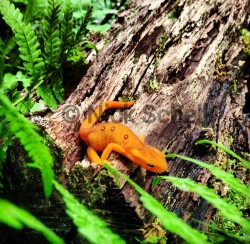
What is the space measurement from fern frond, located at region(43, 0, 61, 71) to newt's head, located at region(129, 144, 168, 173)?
1378mm

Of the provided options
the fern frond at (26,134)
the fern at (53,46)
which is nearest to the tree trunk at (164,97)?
the fern at (53,46)

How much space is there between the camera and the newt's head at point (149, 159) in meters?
2.63

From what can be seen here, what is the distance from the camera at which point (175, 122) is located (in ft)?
9.92

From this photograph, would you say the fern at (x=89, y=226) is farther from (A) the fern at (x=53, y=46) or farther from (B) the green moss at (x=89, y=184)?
(A) the fern at (x=53, y=46)

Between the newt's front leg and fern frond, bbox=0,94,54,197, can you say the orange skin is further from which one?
fern frond, bbox=0,94,54,197

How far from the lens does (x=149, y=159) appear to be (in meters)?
2.61

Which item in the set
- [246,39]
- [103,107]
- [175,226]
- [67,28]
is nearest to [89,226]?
[175,226]

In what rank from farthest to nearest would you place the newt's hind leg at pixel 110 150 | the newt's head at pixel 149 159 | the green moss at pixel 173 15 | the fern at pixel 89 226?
the green moss at pixel 173 15, the newt's hind leg at pixel 110 150, the newt's head at pixel 149 159, the fern at pixel 89 226

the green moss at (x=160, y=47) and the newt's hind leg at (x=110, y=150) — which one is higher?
the green moss at (x=160, y=47)

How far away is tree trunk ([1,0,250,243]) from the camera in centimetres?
252

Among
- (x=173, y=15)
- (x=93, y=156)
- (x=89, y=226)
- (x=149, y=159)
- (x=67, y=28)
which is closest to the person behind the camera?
(x=89, y=226)

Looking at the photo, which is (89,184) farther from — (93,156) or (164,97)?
(164,97)

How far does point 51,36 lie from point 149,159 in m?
1.63

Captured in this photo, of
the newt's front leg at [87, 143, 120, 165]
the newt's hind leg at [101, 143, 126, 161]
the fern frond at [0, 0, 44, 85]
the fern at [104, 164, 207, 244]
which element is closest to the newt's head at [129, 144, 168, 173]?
the newt's hind leg at [101, 143, 126, 161]
